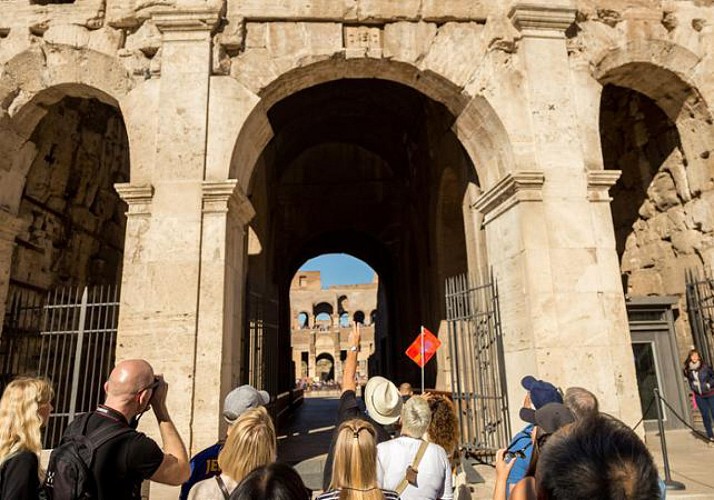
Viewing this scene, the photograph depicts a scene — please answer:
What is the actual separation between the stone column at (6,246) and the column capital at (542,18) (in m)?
7.41

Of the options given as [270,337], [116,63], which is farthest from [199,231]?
[270,337]

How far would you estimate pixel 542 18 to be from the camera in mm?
6500

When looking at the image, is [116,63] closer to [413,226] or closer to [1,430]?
[1,430]

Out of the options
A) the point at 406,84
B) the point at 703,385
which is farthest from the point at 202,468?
the point at 703,385

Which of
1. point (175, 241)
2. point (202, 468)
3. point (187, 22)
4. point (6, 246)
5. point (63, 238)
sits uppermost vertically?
point (187, 22)

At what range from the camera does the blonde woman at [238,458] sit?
193cm

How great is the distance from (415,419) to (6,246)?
6.68m

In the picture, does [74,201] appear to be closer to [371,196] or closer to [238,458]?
[238,458]

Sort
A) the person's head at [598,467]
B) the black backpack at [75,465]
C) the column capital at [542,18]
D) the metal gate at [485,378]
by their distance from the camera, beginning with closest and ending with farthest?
the person's head at [598,467], the black backpack at [75,465], the metal gate at [485,378], the column capital at [542,18]

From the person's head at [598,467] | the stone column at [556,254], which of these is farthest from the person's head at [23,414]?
the stone column at [556,254]

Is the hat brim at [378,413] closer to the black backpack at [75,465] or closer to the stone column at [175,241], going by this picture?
the black backpack at [75,465]

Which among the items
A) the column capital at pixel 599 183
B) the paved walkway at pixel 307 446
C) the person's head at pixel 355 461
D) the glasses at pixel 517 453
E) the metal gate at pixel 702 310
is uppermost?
the column capital at pixel 599 183

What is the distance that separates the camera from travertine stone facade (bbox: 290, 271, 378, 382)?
39000mm

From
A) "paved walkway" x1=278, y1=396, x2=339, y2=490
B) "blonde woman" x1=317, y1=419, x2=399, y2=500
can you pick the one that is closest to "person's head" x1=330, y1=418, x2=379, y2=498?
"blonde woman" x1=317, y1=419, x2=399, y2=500
